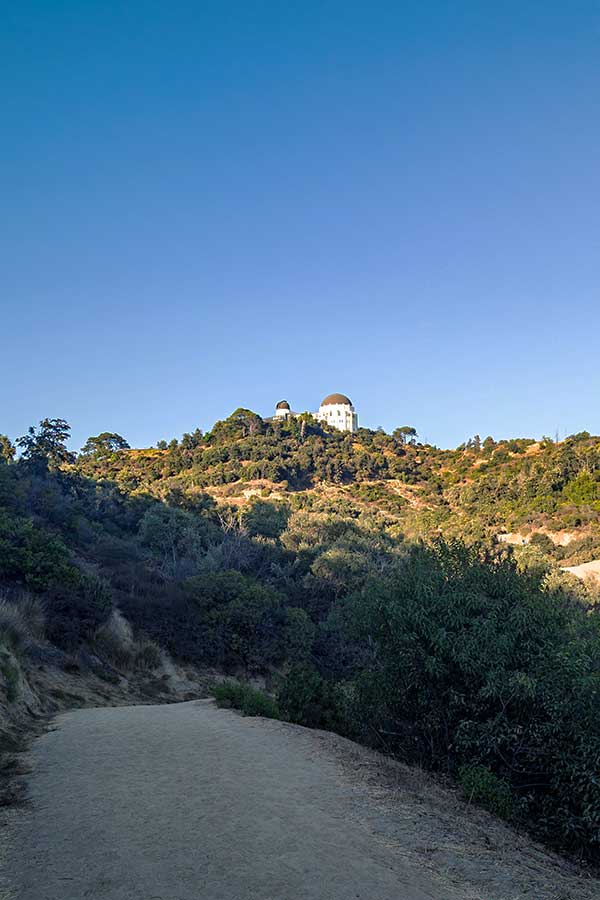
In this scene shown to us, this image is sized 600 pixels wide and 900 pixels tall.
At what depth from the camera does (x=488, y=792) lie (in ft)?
29.5

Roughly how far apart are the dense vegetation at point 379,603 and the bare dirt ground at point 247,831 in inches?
67.9

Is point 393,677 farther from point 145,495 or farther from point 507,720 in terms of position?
point 145,495

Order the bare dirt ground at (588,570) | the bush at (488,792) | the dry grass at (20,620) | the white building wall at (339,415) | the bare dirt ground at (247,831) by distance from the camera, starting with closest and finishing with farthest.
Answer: the bare dirt ground at (247,831) < the bush at (488,792) < the dry grass at (20,620) < the bare dirt ground at (588,570) < the white building wall at (339,415)

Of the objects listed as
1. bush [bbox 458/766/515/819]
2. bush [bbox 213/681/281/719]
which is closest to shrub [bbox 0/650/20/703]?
bush [bbox 213/681/281/719]

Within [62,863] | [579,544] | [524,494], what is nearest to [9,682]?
[62,863]

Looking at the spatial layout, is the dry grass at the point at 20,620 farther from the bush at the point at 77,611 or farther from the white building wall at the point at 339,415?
the white building wall at the point at 339,415

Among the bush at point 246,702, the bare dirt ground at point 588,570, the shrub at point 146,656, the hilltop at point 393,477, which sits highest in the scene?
the hilltop at point 393,477

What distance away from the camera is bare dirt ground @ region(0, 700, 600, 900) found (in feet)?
16.6

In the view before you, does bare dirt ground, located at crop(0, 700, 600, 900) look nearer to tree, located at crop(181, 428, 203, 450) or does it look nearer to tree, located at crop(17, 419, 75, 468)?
tree, located at crop(17, 419, 75, 468)

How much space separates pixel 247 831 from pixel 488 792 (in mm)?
4436

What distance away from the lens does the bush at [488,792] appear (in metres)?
8.79

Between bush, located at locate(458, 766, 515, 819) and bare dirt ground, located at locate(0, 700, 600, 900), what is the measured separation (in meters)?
0.49

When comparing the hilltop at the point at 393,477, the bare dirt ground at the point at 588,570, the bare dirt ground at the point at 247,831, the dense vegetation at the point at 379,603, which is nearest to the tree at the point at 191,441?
the hilltop at the point at 393,477

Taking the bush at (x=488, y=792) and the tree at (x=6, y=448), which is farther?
the tree at (x=6, y=448)
